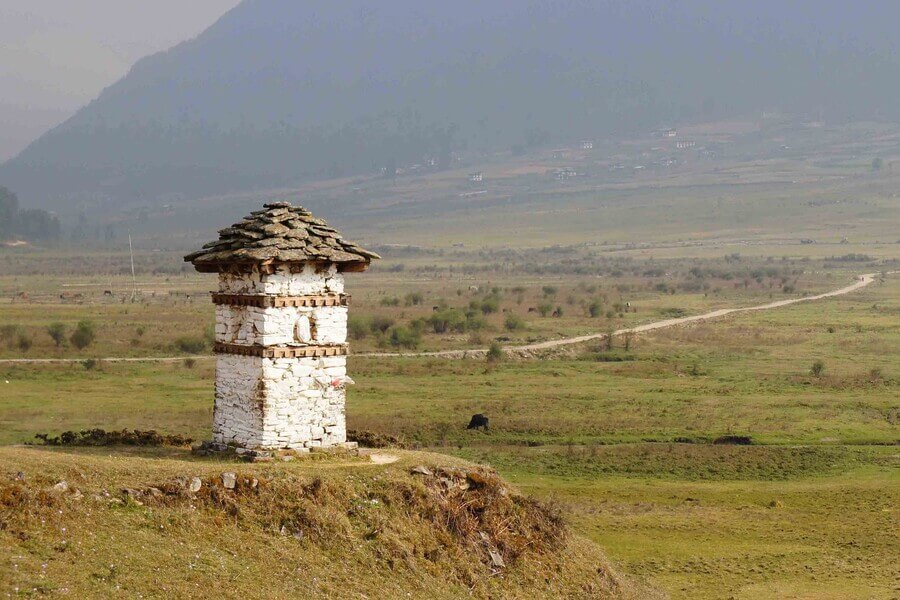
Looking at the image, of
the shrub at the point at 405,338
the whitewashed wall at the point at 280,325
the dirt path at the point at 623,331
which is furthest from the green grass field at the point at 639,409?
the whitewashed wall at the point at 280,325

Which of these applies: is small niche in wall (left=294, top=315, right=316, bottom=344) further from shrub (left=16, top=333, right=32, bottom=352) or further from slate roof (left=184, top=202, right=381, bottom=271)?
shrub (left=16, top=333, right=32, bottom=352)

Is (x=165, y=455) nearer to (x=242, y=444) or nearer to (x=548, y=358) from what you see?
(x=242, y=444)

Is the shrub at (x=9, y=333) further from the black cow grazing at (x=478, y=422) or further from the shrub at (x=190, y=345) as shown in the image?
the black cow grazing at (x=478, y=422)

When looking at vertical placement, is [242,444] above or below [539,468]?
above

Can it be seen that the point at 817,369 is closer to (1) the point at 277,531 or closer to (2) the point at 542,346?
(2) the point at 542,346

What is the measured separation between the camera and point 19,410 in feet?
136

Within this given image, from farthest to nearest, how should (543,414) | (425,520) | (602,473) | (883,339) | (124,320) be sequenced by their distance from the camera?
1. (124,320)
2. (883,339)
3. (543,414)
4. (602,473)
5. (425,520)

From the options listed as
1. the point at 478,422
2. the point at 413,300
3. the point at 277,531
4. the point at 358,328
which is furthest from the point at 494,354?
the point at 277,531

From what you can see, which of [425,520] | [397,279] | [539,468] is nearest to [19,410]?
[539,468]

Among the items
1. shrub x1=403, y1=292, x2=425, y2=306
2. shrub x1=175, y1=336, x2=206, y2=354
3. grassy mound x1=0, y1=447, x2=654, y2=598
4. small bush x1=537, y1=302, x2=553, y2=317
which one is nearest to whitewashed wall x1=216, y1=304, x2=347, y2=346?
grassy mound x1=0, y1=447, x2=654, y2=598

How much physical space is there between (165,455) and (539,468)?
1653 cm

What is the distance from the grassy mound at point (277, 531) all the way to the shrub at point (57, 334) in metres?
43.3

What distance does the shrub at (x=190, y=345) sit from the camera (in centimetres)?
6262

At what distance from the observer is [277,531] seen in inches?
714
